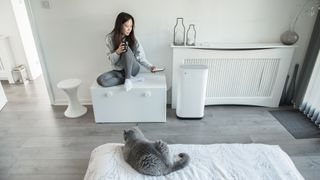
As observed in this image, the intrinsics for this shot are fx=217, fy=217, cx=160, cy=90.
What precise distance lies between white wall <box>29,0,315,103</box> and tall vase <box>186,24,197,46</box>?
2.0 inches

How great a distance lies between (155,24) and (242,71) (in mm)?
1114

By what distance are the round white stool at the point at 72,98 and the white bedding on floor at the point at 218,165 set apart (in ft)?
3.70

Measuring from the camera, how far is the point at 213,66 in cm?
245

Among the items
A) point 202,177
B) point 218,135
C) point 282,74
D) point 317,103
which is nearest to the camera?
point 202,177

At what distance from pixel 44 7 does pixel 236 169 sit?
7.77ft

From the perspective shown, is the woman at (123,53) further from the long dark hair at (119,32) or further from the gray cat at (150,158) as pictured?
the gray cat at (150,158)

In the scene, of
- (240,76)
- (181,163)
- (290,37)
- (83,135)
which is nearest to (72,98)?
(83,135)

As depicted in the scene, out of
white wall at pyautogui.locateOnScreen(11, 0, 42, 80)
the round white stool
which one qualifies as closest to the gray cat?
the round white stool

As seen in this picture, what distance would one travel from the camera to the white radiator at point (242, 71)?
236 centimetres

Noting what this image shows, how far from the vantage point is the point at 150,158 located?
4.13 feet

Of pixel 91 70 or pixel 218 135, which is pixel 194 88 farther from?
pixel 91 70

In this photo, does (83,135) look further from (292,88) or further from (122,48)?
(292,88)

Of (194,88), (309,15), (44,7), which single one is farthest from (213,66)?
(44,7)

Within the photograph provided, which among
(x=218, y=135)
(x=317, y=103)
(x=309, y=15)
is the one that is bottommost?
(x=218, y=135)
